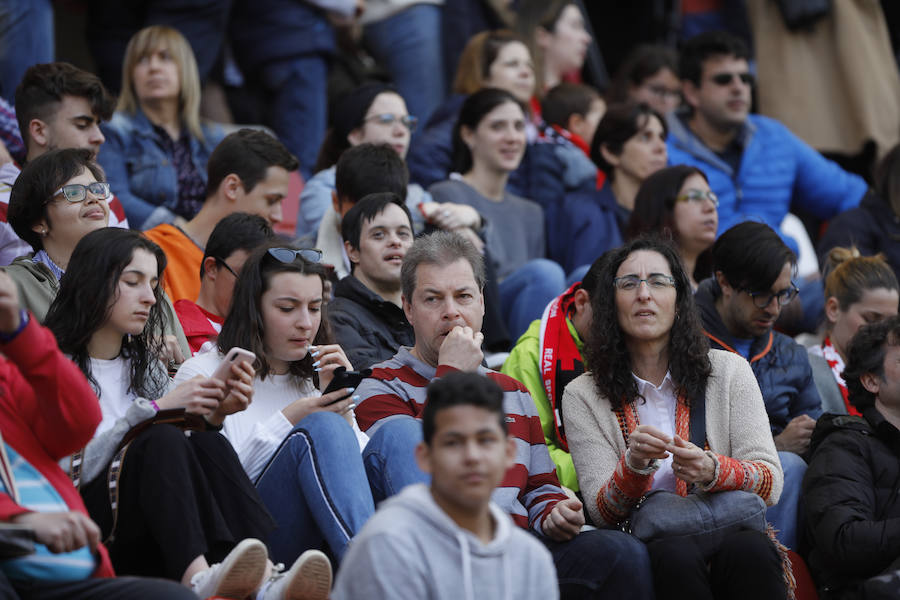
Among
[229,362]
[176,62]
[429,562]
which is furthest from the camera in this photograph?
[176,62]

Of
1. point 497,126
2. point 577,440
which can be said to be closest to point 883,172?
point 497,126

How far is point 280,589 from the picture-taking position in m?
3.36

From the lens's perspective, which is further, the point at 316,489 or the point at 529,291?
the point at 529,291

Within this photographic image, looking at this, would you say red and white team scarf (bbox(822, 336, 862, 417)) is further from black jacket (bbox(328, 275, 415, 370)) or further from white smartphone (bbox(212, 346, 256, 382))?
white smartphone (bbox(212, 346, 256, 382))

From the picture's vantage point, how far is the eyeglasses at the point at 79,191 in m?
4.27

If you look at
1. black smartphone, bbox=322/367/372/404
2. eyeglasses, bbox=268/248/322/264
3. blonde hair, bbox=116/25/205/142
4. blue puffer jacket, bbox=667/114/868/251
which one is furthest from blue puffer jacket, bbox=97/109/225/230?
blue puffer jacket, bbox=667/114/868/251

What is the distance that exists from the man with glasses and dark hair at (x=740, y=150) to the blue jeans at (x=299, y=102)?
213 cm

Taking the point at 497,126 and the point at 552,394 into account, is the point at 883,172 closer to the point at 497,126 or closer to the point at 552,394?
the point at 497,126

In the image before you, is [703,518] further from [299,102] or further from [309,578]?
[299,102]

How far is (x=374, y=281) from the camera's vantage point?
504 centimetres

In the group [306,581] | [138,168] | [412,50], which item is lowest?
[306,581]

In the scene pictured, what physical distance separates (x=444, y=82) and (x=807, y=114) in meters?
2.46

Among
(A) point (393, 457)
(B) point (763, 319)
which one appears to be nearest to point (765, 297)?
(B) point (763, 319)

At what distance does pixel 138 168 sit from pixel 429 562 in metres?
3.76
